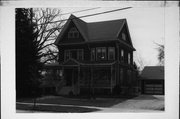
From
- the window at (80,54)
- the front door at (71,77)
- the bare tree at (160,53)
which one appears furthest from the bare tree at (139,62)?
the front door at (71,77)

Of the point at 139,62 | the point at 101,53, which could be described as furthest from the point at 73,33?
the point at 139,62

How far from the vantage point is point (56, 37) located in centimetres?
633

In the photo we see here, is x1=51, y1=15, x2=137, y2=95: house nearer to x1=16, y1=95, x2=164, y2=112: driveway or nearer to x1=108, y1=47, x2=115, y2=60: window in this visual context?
x1=108, y1=47, x2=115, y2=60: window

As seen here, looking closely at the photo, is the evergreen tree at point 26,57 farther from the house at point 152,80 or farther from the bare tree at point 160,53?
the bare tree at point 160,53

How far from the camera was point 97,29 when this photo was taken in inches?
251

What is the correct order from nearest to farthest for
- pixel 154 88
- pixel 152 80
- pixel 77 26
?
1. pixel 154 88
2. pixel 152 80
3. pixel 77 26

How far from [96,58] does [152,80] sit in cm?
156

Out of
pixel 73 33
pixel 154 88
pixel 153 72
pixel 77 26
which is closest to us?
pixel 153 72

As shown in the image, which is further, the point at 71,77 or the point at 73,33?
the point at 73,33

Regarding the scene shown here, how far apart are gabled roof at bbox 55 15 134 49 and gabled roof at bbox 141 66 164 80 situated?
117 centimetres

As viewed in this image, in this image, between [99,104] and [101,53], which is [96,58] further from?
[99,104]

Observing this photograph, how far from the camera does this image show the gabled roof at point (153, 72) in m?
5.99

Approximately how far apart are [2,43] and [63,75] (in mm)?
1739

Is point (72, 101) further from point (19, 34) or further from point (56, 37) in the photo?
point (19, 34)
